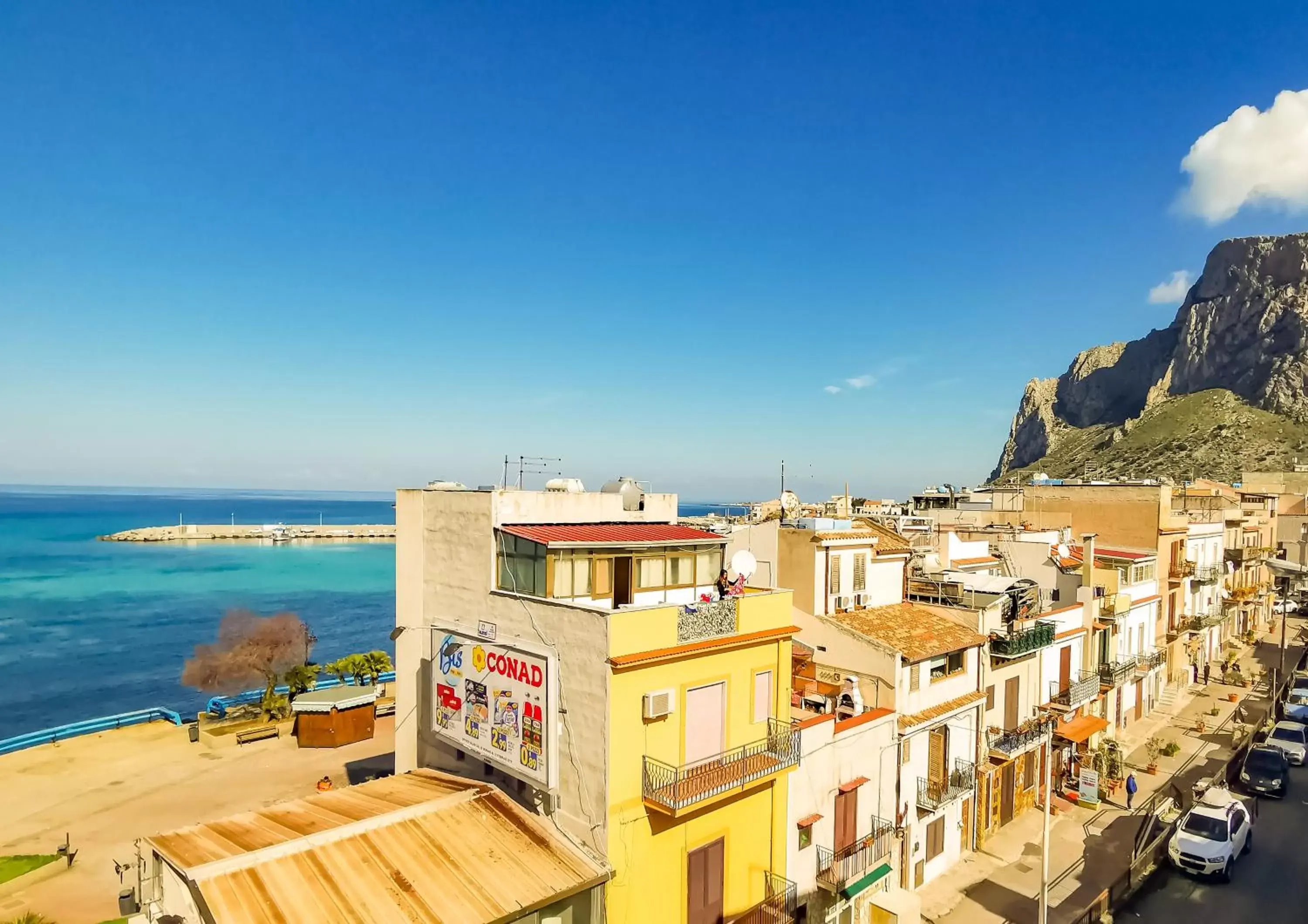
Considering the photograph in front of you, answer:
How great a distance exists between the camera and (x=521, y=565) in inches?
730

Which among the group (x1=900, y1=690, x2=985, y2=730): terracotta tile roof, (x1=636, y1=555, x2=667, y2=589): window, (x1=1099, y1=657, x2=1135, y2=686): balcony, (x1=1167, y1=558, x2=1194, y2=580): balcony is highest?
(x1=636, y1=555, x2=667, y2=589): window

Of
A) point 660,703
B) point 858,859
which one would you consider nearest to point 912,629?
point 858,859

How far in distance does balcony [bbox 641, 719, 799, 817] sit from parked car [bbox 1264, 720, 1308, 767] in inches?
1274

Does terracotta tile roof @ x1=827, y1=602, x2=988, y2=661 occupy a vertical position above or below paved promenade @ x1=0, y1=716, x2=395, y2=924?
above

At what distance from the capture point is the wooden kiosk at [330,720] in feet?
109

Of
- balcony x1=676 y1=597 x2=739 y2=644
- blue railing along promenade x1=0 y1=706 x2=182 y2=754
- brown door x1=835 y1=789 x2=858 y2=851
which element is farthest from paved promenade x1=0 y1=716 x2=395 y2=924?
brown door x1=835 y1=789 x2=858 y2=851

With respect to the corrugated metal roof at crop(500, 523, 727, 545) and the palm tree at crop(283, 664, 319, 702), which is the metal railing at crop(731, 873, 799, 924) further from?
the palm tree at crop(283, 664, 319, 702)

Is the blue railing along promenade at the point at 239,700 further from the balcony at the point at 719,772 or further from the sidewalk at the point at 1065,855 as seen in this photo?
the sidewalk at the point at 1065,855

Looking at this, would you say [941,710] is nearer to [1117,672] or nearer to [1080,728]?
[1080,728]

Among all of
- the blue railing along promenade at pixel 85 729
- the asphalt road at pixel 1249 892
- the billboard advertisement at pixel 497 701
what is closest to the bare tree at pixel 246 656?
the blue railing along promenade at pixel 85 729

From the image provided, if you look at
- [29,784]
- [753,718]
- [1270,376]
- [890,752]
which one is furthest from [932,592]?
[1270,376]

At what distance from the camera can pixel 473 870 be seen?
47.5ft

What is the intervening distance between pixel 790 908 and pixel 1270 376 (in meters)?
168

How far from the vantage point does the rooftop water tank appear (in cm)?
2177
